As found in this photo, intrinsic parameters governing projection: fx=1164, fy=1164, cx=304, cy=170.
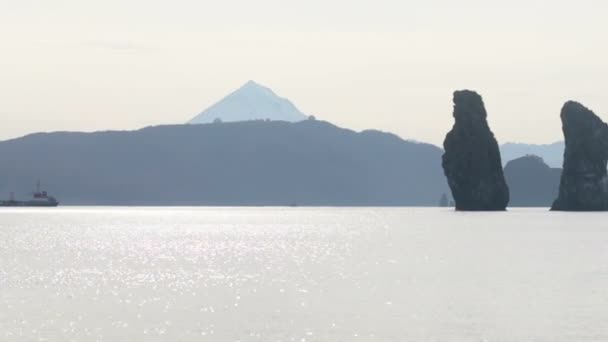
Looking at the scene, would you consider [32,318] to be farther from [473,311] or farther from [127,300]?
[473,311]

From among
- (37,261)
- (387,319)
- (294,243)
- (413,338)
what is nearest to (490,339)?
(413,338)

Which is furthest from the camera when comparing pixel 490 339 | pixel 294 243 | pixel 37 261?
pixel 294 243

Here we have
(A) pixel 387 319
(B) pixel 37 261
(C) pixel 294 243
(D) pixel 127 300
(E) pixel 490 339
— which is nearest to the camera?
(E) pixel 490 339

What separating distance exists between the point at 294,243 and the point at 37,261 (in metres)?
53.0

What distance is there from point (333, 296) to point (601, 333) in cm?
2213

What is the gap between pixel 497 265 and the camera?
110688 mm

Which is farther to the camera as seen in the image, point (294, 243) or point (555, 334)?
point (294, 243)

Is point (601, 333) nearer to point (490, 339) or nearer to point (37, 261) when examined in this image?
point (490, 339)

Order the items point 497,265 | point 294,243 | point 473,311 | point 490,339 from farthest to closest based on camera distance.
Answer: point 294,243, point 497,265, point 473,311, point 490,339

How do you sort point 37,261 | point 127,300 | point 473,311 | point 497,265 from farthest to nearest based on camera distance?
1. point 37,261
2. point 497,265
3. point 127,300
4. point 473,311

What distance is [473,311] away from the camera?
2672 inches

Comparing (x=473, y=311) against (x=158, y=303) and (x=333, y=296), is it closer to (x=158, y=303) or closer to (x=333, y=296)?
(x=333, y=296)

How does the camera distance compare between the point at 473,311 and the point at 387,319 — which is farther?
the point at 473,311

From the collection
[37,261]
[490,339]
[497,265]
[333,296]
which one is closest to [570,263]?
[497,265]
